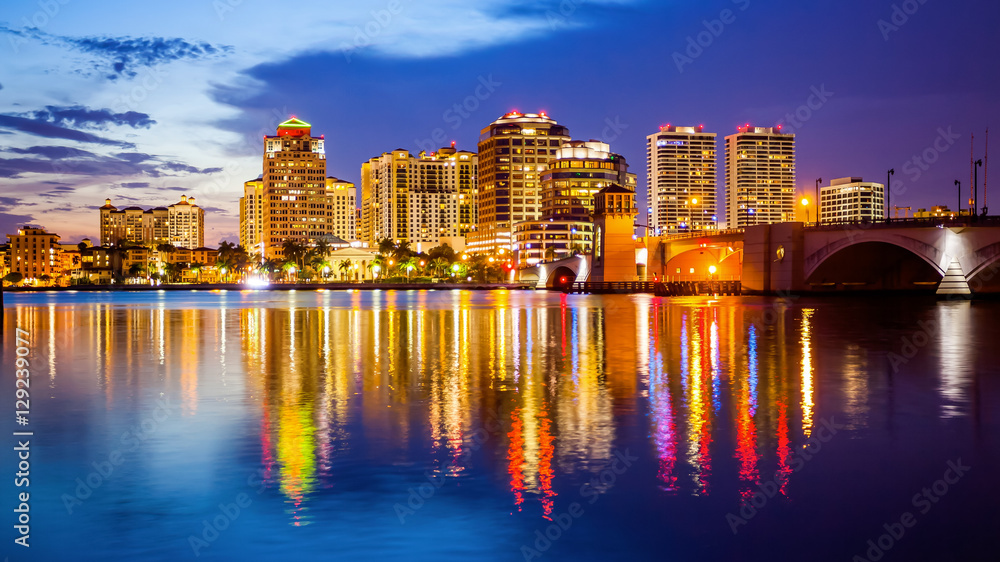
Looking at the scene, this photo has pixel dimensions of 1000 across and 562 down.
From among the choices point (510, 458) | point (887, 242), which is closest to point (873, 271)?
point (887, 242)

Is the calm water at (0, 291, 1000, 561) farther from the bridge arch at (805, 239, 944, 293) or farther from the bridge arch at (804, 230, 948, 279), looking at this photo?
the bridge arch at (805, 239, 944, 293)

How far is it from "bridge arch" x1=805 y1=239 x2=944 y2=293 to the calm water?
281ft

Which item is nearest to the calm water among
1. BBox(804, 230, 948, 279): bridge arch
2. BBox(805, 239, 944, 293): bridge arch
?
BBox(804, 230, 948, 279): bridge arch

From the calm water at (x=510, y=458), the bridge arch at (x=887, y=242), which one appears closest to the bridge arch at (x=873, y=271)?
the bridge arch at (x=887, y=242)

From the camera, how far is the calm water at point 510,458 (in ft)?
36.9

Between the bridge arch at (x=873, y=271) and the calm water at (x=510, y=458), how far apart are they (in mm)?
85797

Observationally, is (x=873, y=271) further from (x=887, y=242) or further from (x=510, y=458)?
(x=510, y=458)

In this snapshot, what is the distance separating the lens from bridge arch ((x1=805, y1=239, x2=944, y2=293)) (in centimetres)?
11412

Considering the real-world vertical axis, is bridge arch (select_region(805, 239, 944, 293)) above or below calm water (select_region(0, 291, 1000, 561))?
above

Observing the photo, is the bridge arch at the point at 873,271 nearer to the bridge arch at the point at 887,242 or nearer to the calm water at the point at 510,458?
the bridge arch at the point at 887,242

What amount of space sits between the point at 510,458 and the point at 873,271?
121m

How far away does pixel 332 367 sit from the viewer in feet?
103

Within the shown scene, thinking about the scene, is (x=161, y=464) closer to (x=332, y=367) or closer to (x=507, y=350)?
(x=332, y=367)

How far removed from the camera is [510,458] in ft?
50.7
